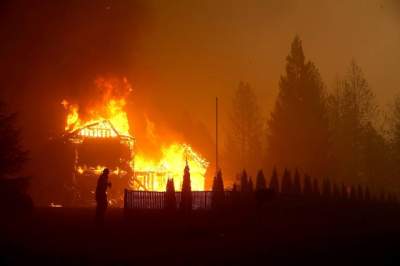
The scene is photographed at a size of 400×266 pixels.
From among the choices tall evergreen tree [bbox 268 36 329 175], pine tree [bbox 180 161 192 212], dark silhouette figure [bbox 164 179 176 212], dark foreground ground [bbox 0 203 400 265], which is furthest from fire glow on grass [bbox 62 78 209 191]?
dark silhouette figure [bbox 164 179 176 212]

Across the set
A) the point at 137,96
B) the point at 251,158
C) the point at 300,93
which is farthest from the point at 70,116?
the point at 251,158

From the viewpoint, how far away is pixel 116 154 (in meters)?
45.3

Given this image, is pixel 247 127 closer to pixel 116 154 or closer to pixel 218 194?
pixel 116 154

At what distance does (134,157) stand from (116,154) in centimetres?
229

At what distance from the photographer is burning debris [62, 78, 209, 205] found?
146 feet

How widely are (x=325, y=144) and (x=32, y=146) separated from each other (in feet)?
106

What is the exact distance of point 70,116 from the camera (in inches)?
1884

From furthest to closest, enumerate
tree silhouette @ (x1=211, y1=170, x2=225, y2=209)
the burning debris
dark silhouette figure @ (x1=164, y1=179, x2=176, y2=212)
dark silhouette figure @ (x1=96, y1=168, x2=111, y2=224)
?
the burning debris < tree silhouette @ (x1=211, y1=170, x2=225, y2=209) < dark silhouette figure @ (x1=164, y1=179, x2=176, y2=212) < dark silhouette figure @ (x1=96, y1=168, x2=111, y2=224)

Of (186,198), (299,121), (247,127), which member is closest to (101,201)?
(186,198)

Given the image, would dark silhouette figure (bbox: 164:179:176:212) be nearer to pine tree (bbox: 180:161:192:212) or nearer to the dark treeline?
pine tree (bbox: 180:161:192:212)

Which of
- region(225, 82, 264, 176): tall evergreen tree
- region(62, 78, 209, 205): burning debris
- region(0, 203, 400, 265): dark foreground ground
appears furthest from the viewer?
region(225, 82, 264, 176): tall evergreen tree

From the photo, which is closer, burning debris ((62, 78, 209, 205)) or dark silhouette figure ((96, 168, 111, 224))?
dark silhouette figure ((96, 168, 111, 224))

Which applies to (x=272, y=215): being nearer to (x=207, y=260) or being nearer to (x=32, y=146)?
(x=207, y=260)

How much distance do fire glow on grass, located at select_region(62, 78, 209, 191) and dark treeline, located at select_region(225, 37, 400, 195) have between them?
14999 millimetres
